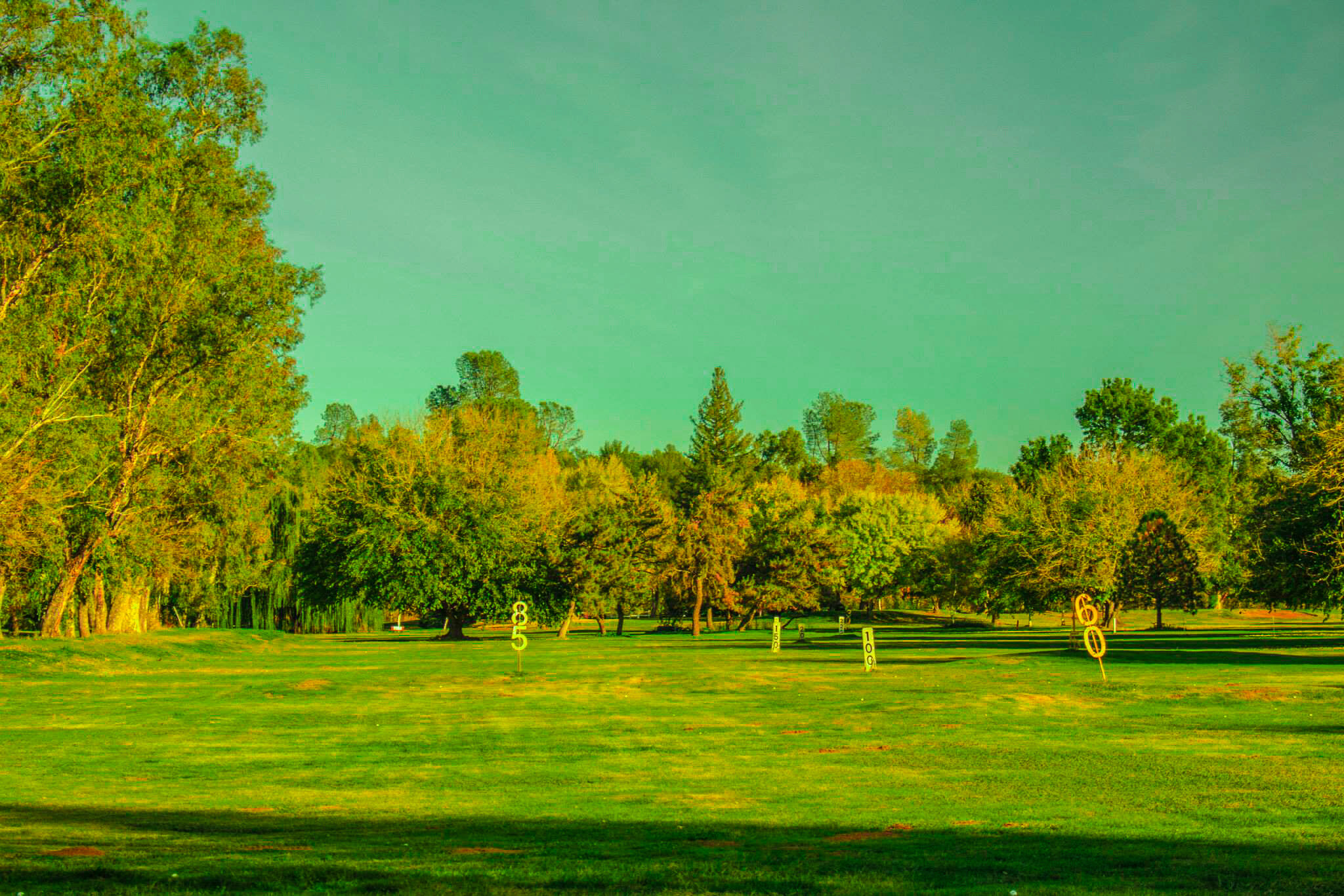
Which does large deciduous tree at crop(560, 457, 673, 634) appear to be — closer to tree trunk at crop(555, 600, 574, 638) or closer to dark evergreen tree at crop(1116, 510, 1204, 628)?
tree trunk at crop(555, 600, 574, 638)

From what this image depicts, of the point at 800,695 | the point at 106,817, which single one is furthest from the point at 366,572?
the point at 106,817

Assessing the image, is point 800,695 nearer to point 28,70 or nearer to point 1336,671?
point 1336,671

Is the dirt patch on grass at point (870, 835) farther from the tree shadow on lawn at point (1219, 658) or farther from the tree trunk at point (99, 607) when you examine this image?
the tree trunk at point (99, 607)

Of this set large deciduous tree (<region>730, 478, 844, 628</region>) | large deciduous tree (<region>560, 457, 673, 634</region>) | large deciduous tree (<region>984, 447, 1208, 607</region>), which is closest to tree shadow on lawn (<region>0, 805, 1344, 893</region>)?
large deciduous tree (<region>984, 447, 1208, 607</region>)

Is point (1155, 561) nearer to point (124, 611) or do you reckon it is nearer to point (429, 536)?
point (429, 536)

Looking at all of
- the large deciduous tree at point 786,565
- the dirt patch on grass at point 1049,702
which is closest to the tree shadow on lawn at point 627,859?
the dirt patch on grass at point 1049,702

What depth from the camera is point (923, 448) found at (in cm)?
17038

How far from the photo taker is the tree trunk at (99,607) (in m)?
50.2

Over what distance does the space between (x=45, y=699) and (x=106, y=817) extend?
19626mm

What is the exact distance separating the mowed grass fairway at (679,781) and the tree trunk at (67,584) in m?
5.17

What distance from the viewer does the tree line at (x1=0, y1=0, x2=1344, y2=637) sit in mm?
35781

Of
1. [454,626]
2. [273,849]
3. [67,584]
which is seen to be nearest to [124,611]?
[67,584]

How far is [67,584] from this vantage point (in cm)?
4278

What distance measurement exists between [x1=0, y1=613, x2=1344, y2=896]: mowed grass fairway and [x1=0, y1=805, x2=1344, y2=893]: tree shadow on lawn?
0.05 metres
